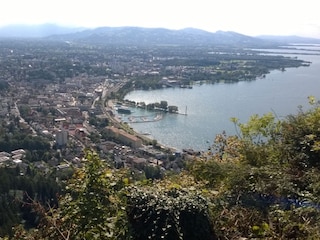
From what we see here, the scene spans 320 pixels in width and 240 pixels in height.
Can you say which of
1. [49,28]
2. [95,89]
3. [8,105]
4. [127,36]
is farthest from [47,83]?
[49,28]

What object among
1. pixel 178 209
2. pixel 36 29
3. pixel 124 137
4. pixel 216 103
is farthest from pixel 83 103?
pixel 36 29

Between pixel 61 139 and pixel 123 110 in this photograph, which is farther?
pixel 123 110

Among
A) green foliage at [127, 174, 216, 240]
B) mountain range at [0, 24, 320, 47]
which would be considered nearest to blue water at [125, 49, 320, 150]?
green foliage at [127, 174, 216, 240]

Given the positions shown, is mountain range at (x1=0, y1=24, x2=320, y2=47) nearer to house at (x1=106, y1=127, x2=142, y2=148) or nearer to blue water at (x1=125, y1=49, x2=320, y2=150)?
blue water at (x1=125, y1=49, x2=320, y2=150)

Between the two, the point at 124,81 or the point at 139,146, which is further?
the point at 124,81

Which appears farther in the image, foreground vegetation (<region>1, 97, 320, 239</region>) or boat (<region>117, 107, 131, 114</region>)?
boat (<region>117, 107, 131, 114</region>)

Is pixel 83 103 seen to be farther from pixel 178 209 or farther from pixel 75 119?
pixel 178 209

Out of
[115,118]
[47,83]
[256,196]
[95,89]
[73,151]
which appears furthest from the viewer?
[47,83]

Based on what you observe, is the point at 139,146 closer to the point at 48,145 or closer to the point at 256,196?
the point at 48,145
